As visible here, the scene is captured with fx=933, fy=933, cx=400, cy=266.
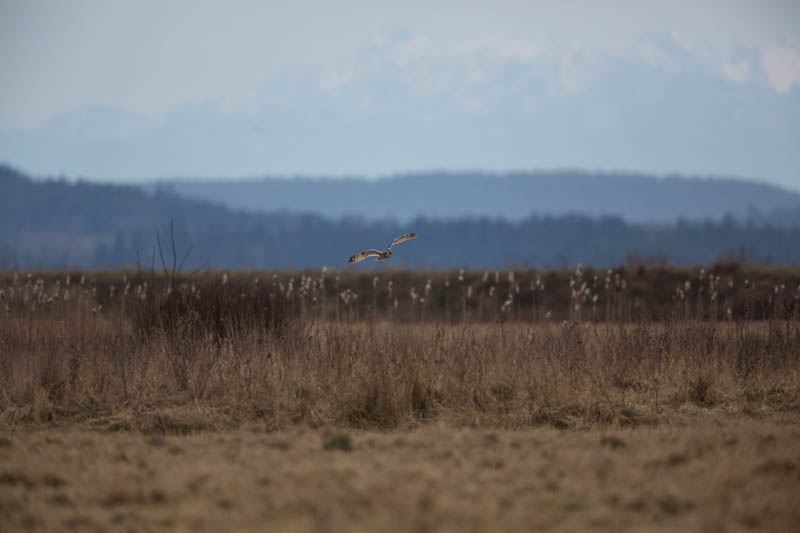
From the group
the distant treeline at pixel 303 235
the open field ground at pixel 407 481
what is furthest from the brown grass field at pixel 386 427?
the distant treeline at pixel 303 235

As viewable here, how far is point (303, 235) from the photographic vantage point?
443 feet

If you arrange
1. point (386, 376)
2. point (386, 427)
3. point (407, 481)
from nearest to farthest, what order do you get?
1. point (407, 481)
2. point (386, 427)
3. point (386, 376)

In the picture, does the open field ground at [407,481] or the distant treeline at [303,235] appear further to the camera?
the distant treeline at [303,235]

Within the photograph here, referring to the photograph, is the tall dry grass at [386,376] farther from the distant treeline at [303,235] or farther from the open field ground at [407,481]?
the distant treeline at [303,235]

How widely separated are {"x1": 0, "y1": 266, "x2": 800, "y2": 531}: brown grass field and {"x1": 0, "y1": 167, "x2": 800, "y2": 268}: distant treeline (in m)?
108

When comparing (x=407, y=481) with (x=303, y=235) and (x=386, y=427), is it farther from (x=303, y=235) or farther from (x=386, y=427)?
(x=303, y=235)

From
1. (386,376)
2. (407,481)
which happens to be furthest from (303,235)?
(407,481)

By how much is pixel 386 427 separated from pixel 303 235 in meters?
127

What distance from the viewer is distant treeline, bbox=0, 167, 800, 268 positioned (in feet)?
403

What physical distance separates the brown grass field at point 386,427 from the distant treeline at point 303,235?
10777 cm

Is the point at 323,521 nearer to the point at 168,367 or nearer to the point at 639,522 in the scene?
the point at 639,522

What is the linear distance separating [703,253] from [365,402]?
11916 centimetres

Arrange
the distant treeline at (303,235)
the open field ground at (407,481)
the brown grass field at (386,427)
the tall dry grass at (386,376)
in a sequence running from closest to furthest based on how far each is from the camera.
Answer: 1. the open field ground at (407,481)
2. the brown grass field at (386,427)
3. the tall dry grass at (386,376)
4. the distant treeline at (303,235)

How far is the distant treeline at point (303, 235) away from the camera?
12275cm
